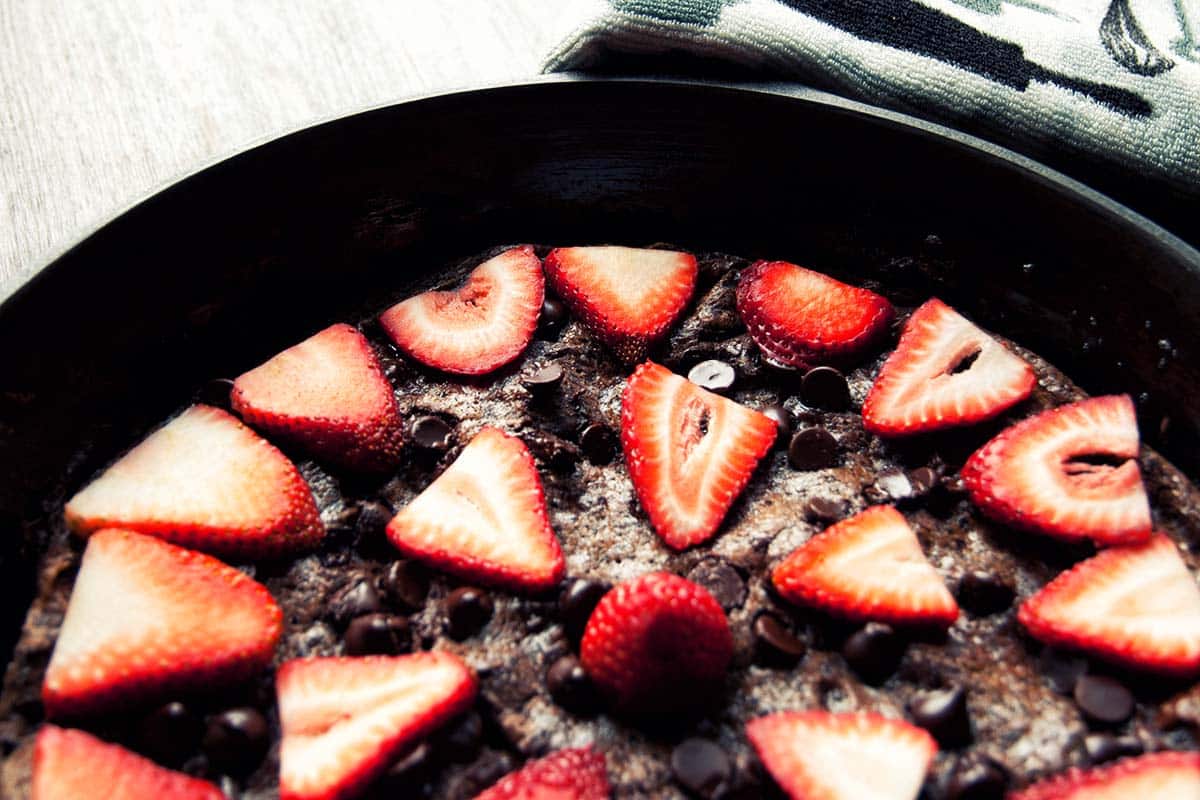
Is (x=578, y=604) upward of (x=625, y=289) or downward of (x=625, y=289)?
downward

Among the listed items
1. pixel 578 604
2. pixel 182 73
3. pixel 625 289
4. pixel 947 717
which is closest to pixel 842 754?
pixel 947 717

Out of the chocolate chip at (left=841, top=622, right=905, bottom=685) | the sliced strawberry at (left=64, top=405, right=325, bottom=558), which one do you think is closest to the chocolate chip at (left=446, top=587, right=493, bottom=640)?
the sliced strawberry at (left=64, top=405, right=325, bottom=558)

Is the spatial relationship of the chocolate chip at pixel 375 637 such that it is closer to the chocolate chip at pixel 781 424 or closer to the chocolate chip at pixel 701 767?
the chocolate chip at pixel 701 767

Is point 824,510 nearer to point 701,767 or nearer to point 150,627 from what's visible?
point 701,767

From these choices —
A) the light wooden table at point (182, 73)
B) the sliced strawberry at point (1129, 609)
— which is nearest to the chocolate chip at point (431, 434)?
the light wooden table at point (182, 73)

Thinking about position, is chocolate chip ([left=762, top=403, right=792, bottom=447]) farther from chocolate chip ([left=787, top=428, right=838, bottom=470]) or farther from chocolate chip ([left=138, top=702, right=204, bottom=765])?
chocolate chip ([left=138, top=702, right=204, bottom=765])

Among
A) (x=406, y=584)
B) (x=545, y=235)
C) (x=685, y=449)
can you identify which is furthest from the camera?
(x=545, y=235)
